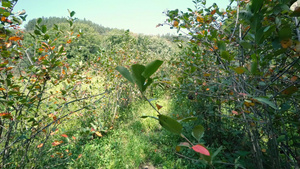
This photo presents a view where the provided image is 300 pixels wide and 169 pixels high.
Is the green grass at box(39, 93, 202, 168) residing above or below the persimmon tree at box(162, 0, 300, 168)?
below

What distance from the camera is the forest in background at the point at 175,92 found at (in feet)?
2.41

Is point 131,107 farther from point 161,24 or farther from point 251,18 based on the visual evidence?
point 251,18

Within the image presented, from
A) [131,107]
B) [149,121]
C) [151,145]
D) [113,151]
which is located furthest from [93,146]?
[131,107]

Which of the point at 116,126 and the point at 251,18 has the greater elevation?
the point at 251,18

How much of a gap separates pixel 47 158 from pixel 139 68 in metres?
3.11

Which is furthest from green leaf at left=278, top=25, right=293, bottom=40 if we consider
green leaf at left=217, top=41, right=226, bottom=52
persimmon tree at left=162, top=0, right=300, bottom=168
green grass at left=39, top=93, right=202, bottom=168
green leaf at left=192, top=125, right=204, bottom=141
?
green grass at left=39, top=93, right=202, bottom=168

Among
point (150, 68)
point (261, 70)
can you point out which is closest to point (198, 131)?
point (150, 68)

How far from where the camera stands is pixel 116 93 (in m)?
4.54

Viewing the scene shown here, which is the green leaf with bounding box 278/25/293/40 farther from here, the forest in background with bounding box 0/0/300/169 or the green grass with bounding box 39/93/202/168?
the green grass with bounding box 39/93/202/168

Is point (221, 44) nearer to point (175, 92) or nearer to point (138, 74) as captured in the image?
point (138, 74)

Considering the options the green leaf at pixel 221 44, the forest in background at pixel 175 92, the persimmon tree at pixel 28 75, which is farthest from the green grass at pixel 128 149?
the green leaf at pixel 221 44

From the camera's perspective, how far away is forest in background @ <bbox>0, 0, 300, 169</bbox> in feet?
2.41

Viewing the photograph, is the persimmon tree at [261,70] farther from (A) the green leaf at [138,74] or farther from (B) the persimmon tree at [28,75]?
(B) the persimmon tree at [28,75]

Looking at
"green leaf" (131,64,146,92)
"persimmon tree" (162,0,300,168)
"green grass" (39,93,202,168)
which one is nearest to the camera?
"green leaf" (131,64,146,92)
